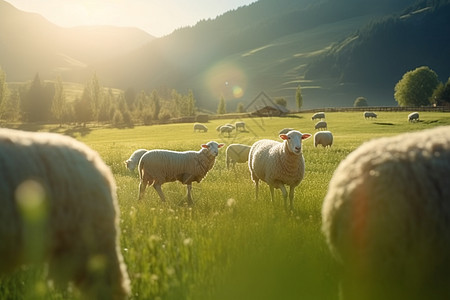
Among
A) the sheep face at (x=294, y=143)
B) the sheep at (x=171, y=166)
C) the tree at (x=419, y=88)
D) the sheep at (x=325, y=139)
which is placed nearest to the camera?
the sheep face at (x=294, y=143)

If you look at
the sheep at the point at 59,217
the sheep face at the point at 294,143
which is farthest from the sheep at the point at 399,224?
the sheep face at the point at 294,143

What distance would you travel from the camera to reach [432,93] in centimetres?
8331

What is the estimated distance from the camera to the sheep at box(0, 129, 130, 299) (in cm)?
330

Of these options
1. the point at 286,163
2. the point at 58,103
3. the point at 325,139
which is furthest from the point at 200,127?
the point at 286,163

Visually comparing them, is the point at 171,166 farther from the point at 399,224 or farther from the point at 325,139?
the point at 325,139

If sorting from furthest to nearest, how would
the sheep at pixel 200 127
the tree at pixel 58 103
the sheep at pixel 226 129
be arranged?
the tree at pixel 58 103, the sheep at pixel 200 127, the sheep at pixel 226 129

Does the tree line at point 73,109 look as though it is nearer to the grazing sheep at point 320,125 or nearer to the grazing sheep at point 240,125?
the grazing sheep at point 240,125

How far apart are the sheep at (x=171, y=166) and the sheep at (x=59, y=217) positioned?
6687 mm

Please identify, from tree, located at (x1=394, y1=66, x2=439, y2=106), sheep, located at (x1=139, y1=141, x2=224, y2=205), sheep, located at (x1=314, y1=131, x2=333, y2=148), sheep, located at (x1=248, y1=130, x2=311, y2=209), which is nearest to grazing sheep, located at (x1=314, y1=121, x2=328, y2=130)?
sheep, located at (x1=314, y1=131, x2=333, y2=148)

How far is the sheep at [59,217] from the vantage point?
330 cm

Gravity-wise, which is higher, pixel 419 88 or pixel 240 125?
pixel 419 88

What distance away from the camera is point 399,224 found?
340 cm

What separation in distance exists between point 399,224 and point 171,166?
7.99 meters

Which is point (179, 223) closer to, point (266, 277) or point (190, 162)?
point (266, 277)
